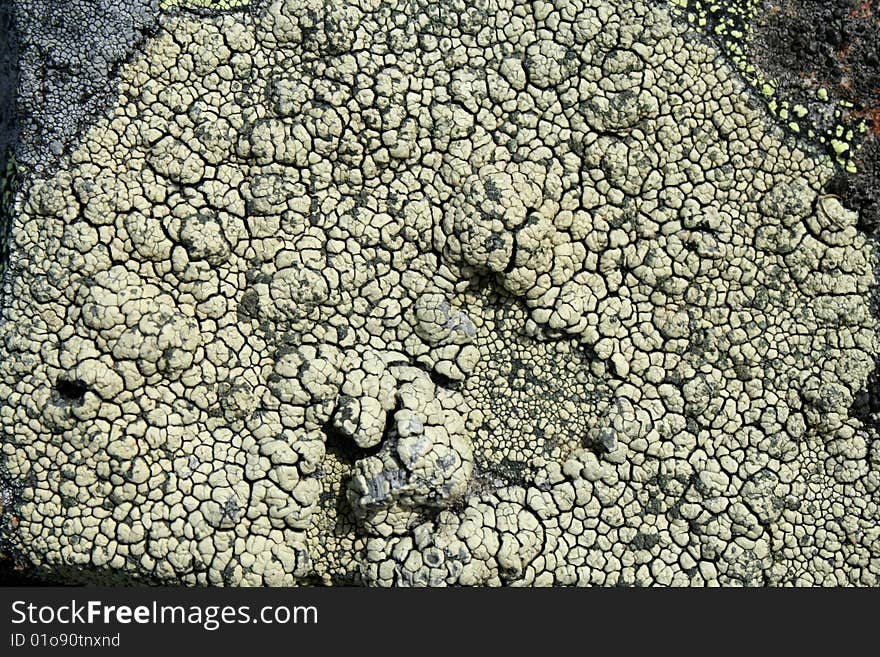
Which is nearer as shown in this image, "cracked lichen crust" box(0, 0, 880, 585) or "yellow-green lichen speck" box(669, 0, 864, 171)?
"cracked lichen crust" box(0, 0, 880, 585)

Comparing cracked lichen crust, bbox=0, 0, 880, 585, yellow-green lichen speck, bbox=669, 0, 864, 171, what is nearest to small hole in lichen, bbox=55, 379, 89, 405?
cracked lichen crust, bbox=0, 0, 880, 585

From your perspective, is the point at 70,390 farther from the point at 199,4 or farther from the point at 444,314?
the point at 199,4

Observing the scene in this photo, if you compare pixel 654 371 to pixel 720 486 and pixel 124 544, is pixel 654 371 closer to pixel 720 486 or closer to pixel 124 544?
pixel 720 486

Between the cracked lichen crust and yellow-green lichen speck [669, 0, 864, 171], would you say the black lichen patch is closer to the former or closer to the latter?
yellow-green lichen speck [669, 0, 864, 171]

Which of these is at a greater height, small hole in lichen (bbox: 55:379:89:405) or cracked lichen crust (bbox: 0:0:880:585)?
cracked lichen crust (bbox: 0:0:880:585)

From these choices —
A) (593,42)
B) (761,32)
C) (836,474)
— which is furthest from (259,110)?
(836,474)

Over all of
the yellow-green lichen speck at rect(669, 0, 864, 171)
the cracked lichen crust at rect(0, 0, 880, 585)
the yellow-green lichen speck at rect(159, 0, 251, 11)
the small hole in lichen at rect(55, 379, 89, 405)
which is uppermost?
the yellow-green lichen speck at rect(669, 0, 864, 171)

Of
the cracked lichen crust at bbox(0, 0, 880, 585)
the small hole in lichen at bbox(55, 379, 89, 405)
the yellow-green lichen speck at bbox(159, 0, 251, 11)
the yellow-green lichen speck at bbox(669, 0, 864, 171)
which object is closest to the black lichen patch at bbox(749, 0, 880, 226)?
the yellow-green lichen speck at bbox(669, 0, 864, 171)
